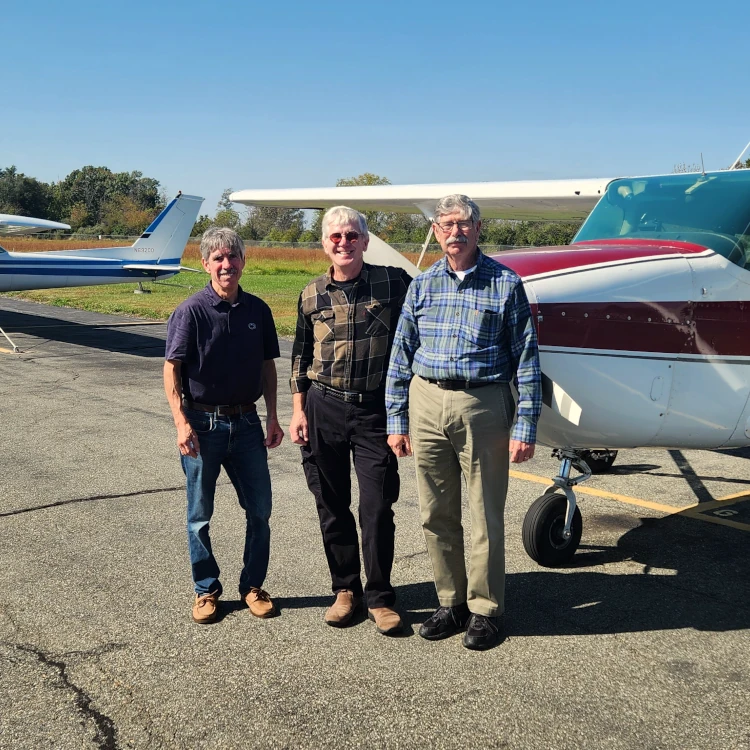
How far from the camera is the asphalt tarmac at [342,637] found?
262 centimetres

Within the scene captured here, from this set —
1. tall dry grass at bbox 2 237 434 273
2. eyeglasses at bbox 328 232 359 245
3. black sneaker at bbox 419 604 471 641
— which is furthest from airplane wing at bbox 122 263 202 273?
black sneaker at bbox 419 604 471 641

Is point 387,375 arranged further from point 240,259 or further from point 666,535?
point 666,535

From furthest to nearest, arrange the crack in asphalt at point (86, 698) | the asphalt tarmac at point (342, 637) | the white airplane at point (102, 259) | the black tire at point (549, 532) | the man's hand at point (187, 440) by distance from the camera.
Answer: the white airplane at point (102, 259), the black tire at point (549, 532), the man's hand at point (187, 440), the asphalt tarmac at point (342, 637), the crack in asphalt at point (86, 698)

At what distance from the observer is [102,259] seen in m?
19.2

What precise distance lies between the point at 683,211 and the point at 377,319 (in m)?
2.22

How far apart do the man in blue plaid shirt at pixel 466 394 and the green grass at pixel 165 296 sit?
1091cm

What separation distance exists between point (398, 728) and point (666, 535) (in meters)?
2.60

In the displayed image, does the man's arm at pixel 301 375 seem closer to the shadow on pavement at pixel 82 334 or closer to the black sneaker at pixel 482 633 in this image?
the black sneaker at pixel 482 633

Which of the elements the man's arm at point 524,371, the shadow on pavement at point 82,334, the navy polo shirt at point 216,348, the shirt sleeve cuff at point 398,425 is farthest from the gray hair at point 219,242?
the shadow on pavement at point 82,334

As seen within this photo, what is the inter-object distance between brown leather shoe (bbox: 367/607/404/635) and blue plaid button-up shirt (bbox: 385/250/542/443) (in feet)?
2.54

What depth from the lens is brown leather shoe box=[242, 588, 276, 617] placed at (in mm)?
3432

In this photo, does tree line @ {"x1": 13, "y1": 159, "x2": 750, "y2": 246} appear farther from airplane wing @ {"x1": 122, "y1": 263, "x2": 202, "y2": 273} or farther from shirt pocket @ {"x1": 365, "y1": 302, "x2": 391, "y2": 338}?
shirt pocket @ {"x1": 365, "y1": 302, "x2": 391, "y2": 338}

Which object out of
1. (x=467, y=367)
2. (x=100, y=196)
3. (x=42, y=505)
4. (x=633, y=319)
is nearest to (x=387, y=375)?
(x=467, y=367)

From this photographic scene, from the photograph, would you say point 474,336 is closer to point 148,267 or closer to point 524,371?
point 524,371
